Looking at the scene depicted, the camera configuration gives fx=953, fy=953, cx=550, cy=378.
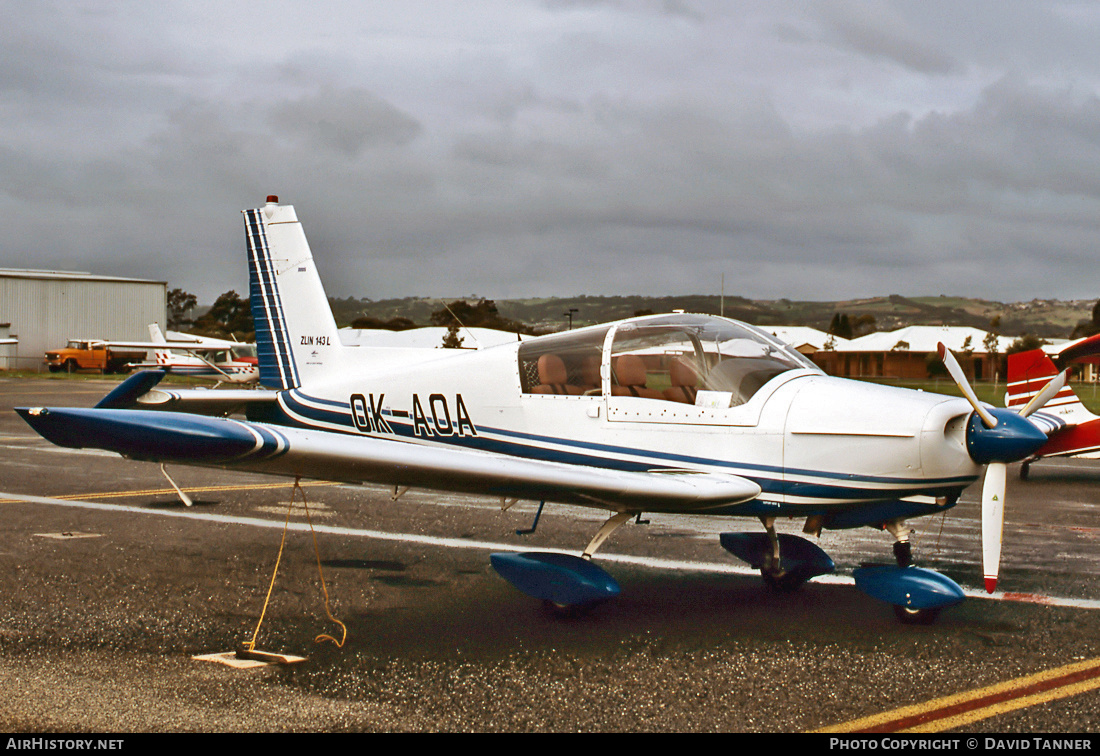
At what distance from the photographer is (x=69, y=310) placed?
7525 centimetres

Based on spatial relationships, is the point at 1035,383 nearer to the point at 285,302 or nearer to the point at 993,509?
the point at 993,509

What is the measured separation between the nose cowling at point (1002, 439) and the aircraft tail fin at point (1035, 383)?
6.08m

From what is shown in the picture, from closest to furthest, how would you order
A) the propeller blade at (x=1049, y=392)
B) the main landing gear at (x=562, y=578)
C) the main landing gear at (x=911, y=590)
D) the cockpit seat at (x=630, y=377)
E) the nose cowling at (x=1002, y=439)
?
the nose cowling at (x=1002, y=439)
the main landing gear at (x=911, y=590)
the main landing gear at (x=562, y=578)
the propeller blade at (x=1049, y=392)
the cockpit seat at (x=630, y=377)

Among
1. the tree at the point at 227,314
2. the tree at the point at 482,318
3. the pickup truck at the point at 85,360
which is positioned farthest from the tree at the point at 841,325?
the pickup truck at the point at 85,360

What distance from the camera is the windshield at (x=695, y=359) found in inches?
245

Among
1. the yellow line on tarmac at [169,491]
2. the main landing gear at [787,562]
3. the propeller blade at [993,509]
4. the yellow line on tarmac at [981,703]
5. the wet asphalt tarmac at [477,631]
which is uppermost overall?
the propeller blade at [993,509]

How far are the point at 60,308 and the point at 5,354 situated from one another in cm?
734

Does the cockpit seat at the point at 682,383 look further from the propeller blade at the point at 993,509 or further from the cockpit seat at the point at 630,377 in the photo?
the propeller blade at the point at 993,509

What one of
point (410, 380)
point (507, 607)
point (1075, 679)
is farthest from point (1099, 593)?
point (410, 380)

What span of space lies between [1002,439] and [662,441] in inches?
79.9

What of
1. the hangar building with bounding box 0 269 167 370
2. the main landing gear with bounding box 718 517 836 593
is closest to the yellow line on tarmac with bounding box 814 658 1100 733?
the main landing gear with bounding box 718 517 836 593

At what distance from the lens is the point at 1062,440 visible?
13047mm

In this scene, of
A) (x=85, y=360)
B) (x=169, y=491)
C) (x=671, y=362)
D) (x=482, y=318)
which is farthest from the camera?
(x=482, y=318)

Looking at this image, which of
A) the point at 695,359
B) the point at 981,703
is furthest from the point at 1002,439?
the point at 695,359
